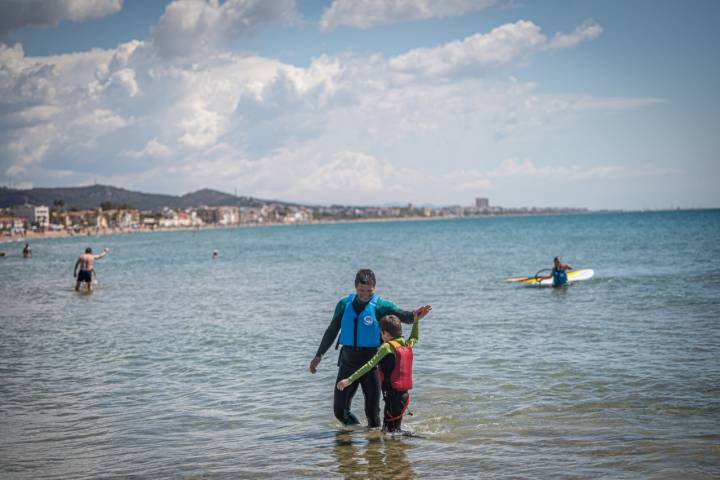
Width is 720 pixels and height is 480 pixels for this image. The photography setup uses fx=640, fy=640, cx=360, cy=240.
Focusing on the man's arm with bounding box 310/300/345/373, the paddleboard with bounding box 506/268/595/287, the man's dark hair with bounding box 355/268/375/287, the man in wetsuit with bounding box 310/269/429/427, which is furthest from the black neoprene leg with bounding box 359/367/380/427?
the paddleboard with bounding box 506/268/595/287

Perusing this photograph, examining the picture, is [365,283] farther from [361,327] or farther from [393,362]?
[393,362]

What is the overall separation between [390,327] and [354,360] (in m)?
0.75

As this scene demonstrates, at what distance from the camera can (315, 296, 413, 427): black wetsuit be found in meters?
7.79

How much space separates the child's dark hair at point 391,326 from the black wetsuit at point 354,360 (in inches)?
5.1

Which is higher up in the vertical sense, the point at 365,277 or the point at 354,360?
the point at 365,277

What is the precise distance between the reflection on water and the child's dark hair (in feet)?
5.07

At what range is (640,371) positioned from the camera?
12.0 m

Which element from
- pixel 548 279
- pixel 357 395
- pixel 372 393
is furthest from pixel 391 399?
pixel 548 279

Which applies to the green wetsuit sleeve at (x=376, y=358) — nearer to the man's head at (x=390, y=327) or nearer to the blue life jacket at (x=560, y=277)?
the man's head at (x=390, y=327)

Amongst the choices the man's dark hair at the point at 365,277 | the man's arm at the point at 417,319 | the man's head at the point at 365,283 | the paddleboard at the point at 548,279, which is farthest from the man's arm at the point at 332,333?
the paddleboard at the point at 548,279

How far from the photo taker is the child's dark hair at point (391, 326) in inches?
294

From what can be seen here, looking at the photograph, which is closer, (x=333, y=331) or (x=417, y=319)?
(x=417, y=319)

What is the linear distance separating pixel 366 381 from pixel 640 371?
6.64 metres

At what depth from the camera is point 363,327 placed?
25.5ft
